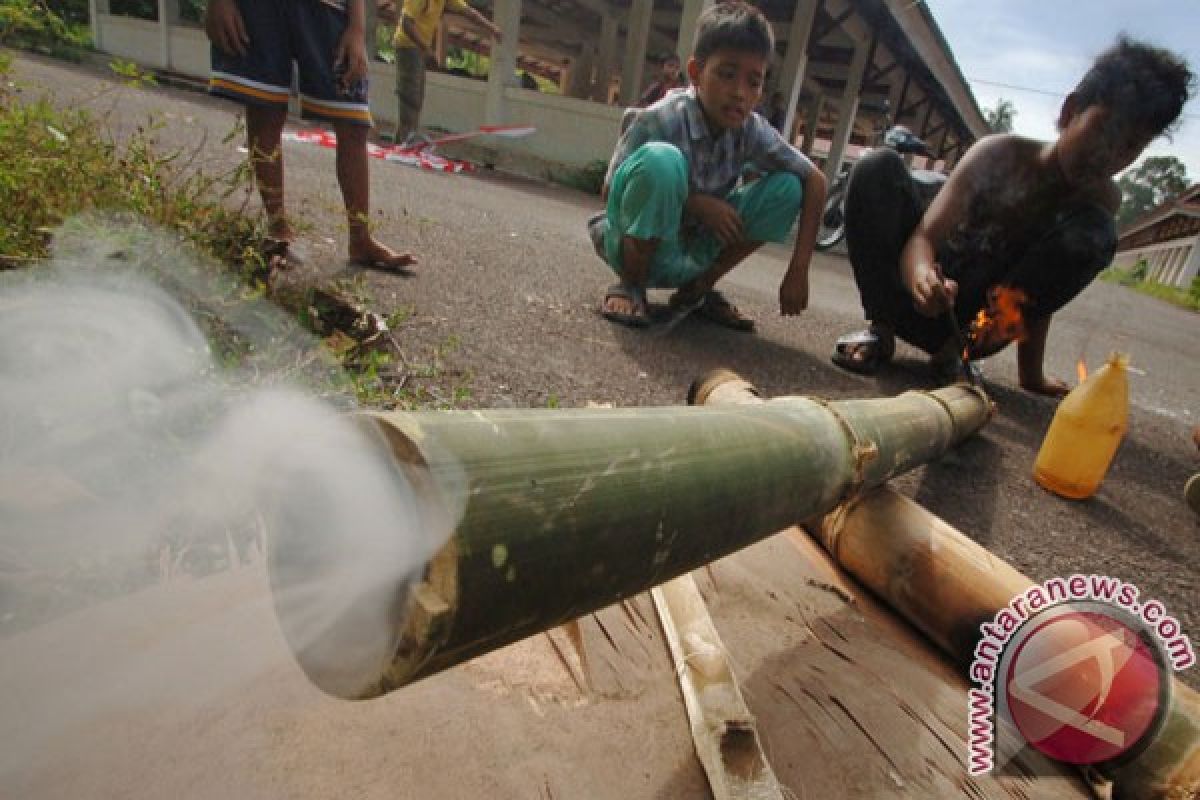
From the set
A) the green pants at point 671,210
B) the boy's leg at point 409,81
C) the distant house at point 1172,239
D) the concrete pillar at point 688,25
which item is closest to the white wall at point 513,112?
the concrete pillar at point 688,25

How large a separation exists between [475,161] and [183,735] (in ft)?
35.3

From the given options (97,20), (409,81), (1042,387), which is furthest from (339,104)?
(97,20)

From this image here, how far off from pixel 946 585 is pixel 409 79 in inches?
356

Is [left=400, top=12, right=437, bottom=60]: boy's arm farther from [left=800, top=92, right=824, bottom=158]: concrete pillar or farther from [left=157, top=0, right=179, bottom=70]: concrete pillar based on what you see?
[left=800, top=92, right=824, bottom=158]: concrete pillar

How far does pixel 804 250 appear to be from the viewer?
3154mm

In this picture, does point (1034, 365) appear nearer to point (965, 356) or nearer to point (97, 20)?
point (965, 356)

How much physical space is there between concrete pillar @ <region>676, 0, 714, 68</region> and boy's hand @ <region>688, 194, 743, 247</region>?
7.15 metres

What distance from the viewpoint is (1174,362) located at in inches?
226

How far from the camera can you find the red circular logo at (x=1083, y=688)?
1082 millimetres

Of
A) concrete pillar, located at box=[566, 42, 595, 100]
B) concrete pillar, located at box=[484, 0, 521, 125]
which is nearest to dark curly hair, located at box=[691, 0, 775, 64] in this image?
concrete pillar, located at box=[484, 0, 521, 125]

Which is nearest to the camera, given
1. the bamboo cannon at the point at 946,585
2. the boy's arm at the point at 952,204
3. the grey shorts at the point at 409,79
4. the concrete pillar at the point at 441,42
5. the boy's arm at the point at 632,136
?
the bamboo cannon at the point at 946,585

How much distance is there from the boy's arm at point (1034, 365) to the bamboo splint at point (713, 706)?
2.87m

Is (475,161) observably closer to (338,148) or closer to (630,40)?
(630,40)

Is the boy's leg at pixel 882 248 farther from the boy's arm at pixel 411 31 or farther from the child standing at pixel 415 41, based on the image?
the boy's arm at pixel 411 31
